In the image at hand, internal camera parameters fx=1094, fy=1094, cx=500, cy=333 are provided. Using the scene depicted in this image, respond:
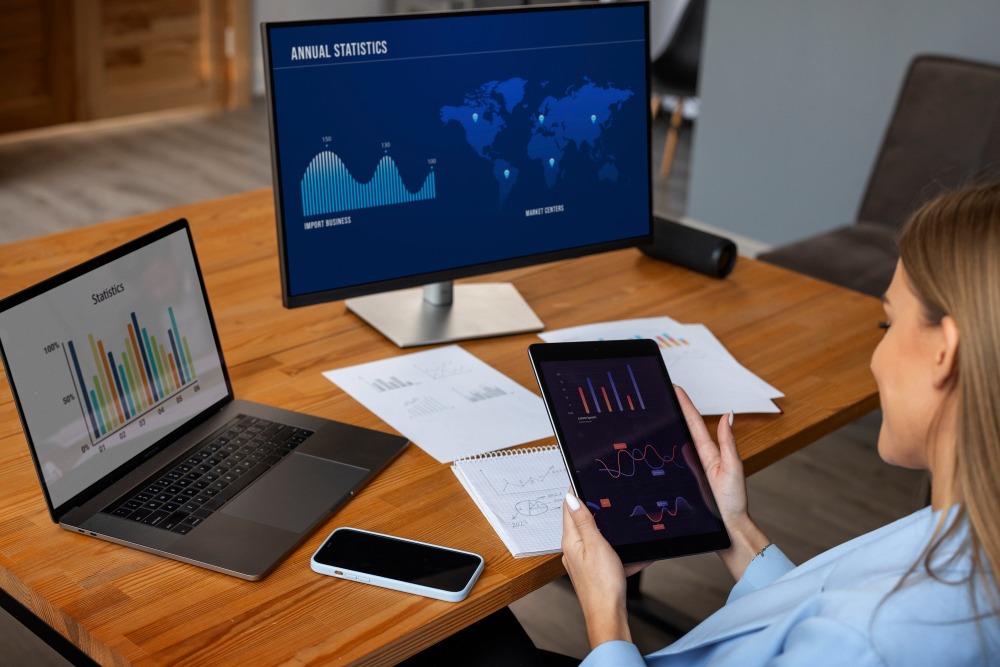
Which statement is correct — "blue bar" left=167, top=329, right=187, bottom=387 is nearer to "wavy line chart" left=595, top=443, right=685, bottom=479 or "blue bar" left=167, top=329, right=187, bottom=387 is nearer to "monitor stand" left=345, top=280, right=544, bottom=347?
"monitor stand" left=345, top=280, right=544, bottom=347

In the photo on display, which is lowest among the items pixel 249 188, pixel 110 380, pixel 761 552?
pixel 249 188

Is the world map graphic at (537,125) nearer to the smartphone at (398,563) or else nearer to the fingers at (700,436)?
the fingers at (700,436)

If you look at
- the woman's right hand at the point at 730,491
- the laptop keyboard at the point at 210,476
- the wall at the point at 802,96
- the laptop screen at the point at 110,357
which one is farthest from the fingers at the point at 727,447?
the wall at the point at 802,96

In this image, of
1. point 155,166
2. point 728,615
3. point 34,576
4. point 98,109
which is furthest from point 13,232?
point 728,615

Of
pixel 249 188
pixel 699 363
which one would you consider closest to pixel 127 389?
pixel 699 363

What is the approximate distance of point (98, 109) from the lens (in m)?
5.43

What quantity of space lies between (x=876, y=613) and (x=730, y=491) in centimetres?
44

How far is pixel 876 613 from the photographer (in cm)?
85

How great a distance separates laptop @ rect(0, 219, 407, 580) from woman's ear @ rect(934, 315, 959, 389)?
68 cm

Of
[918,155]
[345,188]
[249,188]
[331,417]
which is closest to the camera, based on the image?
[331,417]

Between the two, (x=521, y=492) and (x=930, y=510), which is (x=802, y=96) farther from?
(x=930, y=510)

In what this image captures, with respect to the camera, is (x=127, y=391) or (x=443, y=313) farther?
(x=443, y=313)

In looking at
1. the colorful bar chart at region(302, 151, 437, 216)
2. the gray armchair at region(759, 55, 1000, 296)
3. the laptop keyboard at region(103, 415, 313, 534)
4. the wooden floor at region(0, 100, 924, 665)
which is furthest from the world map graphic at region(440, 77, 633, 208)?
the gray armchair at region(759, 55, 1000, 296)

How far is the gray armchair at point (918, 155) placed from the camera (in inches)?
120
